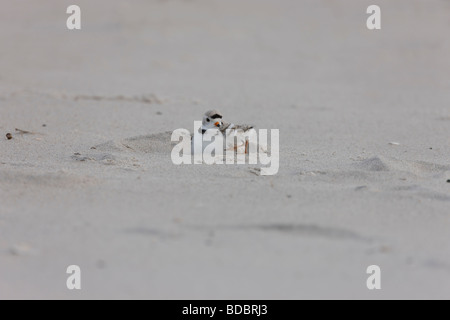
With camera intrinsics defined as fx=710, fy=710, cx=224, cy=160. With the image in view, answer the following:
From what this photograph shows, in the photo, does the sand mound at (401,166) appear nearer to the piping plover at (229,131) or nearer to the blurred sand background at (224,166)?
the blurred sand background at (224,166)

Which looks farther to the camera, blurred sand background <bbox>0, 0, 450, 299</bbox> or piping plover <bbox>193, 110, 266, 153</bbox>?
piping plover <bbox>193, 110, 266, 153</bbox>

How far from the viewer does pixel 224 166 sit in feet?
16.4

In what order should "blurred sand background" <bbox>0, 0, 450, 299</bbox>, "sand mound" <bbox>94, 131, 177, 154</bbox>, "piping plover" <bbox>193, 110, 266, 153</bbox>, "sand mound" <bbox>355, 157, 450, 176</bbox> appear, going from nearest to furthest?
"blurred sand background" <bbox>0, 0, 450, 299</bbox>, "sand mound" <bbox>355, 157, 450, 176</bbox>, "piping plover" <bbox>193, 110, 266, 153</bbox>, "sand mound" <bbox>94, 131, 177, 154</bbox>

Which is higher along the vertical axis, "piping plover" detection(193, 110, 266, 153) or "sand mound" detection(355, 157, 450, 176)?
"piping plover" detection(193, 110, 266, 153)

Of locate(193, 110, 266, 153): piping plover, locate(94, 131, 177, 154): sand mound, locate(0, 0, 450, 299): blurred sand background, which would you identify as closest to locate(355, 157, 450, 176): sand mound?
locate(0, 0, 450, 299): blurred sand background

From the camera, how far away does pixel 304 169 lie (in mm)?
4980

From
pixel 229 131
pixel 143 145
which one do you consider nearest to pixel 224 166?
pixel 229 131

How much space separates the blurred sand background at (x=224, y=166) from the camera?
131 inches

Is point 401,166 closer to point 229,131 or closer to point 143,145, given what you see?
point 229,131

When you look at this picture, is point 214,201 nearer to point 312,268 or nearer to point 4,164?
point 312,268

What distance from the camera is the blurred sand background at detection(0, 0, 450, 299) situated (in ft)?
10.9

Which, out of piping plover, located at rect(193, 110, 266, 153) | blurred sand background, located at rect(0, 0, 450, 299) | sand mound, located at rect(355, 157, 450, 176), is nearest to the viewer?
blurred sand background, located at rect(0, 0, 450, 299)

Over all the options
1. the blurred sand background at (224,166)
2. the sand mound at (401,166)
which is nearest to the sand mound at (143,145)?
the blurred sand background at (224,166)

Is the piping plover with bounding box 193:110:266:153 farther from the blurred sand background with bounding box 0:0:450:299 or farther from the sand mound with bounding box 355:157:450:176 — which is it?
the sand mound with bounding box 355:157:450:176
